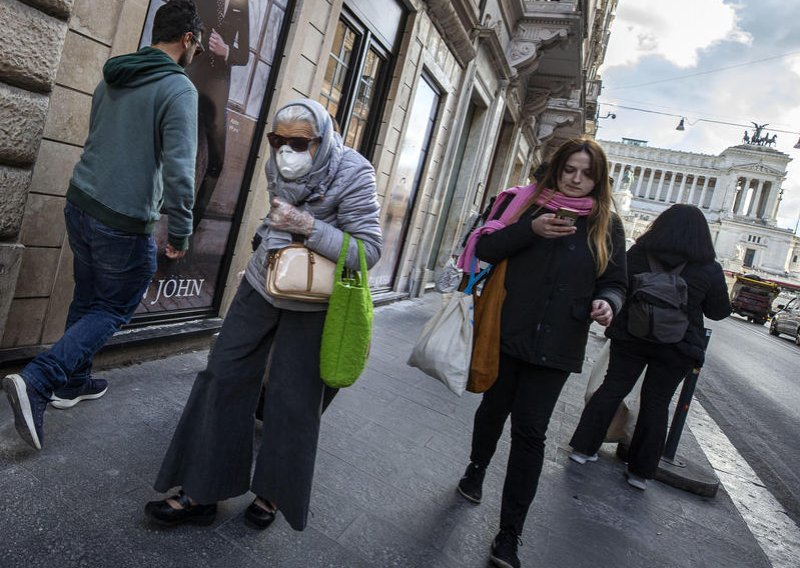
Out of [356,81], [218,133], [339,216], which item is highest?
[356,81]

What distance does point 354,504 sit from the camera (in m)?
2.52

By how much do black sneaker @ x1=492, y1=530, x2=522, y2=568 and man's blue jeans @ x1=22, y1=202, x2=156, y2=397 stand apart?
2009 millimetres

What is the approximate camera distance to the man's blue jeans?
2330 millimetres

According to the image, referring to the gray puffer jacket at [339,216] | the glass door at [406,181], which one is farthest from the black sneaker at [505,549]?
the glass door at [406,181]

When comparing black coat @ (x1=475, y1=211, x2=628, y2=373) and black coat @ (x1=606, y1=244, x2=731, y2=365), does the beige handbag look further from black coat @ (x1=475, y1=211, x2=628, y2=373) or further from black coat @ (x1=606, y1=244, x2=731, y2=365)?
black coat @ (x1=606, y1=244, x2=731, y2=365)

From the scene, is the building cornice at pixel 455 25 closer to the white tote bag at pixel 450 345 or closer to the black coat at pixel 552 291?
the black coat at pixel 552 291

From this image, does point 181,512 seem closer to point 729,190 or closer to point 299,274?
point 299,274

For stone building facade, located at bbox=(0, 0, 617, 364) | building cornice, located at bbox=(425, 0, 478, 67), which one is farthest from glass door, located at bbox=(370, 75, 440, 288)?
building cornice, located at bbox=(425, 0, 478, 67)

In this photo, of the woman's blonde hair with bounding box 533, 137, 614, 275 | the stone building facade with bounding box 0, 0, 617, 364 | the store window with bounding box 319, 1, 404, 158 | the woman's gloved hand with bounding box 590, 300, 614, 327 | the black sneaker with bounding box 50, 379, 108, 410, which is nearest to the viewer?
the woman's gloved hand with bounding box 590, 300, 614, 327

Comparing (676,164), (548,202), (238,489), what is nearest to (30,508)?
(238,489)

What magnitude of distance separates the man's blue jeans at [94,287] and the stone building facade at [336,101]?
0.40 m

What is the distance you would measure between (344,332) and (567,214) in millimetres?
1052

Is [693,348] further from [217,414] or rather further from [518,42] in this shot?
[518,42]

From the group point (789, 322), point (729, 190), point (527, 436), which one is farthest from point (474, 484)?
point (729, 190)
